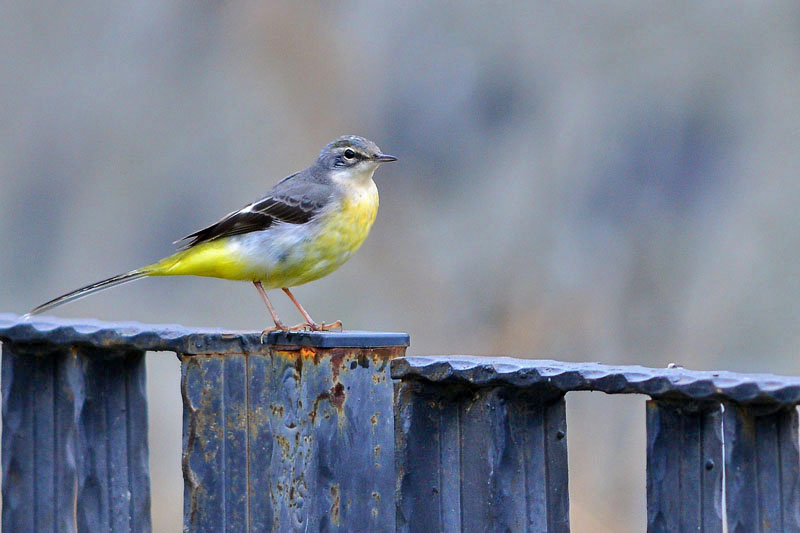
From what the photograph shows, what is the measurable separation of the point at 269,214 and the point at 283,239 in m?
0.23

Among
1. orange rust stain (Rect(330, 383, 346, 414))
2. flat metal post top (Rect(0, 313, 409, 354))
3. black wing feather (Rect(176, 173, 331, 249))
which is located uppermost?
black wing feather (Rect(176, 173, 331, 249))

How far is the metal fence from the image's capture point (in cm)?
278

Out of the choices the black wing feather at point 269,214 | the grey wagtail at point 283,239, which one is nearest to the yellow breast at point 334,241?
the grey wagtail at point 283,239

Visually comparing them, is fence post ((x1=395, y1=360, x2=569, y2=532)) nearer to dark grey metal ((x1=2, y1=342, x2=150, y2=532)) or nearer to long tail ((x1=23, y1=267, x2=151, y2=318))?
dark grey metal ((x1=2, y1=342, x2=150, y2=532))

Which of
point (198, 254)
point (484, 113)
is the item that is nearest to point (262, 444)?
point (198, 254)

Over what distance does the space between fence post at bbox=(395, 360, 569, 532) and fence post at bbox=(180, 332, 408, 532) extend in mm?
207

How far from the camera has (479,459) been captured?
3250 mm

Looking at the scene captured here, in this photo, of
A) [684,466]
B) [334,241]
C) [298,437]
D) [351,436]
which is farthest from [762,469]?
[334,241]

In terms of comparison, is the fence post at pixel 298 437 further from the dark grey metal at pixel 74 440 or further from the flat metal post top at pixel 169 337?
the dark grey metal at pixel 74 440

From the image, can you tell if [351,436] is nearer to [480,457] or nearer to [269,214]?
[480,457]

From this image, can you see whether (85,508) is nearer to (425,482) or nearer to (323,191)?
(425,482)

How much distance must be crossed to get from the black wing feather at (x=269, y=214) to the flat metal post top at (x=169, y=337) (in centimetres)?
127

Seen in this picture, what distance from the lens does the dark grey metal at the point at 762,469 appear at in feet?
8.70

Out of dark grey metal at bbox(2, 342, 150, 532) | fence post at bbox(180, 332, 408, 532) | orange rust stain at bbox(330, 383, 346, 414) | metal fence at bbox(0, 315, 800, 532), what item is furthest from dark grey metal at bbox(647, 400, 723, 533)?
dark grey metal at bbox(2, 342, 150, 532)
